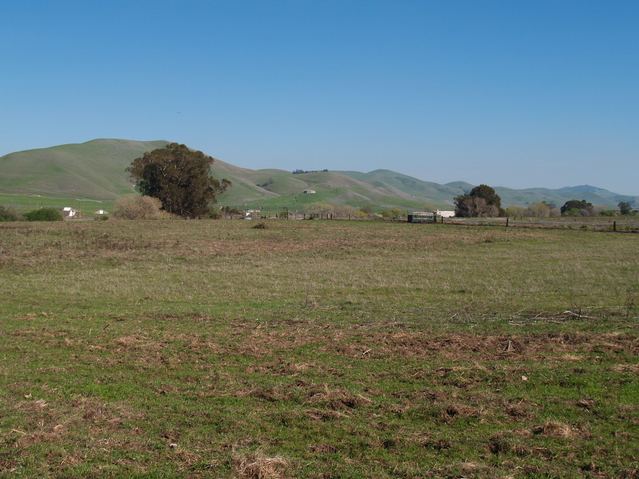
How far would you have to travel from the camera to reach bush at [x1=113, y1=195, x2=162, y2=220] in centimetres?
7456

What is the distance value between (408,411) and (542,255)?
33426mm

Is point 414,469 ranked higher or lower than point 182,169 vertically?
lower

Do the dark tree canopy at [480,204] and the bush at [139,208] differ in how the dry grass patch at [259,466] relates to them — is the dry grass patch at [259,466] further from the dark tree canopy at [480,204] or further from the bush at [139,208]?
the dark tree canopy at [480,204]

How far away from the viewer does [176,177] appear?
81.7 meters

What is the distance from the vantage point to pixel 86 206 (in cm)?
15500

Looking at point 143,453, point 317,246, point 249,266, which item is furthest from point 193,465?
point 317,246

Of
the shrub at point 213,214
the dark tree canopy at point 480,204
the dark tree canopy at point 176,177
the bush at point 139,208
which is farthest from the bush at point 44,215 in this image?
the dark tree canopy at point 480,204

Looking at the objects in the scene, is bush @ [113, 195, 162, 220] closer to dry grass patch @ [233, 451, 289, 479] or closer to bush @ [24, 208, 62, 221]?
bush @ [24, 208, 62, 221]

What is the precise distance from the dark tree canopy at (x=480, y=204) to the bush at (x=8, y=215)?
72275 millimetres

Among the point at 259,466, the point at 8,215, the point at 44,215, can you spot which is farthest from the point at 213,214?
the point at 259,466

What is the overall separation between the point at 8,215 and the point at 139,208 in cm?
1477

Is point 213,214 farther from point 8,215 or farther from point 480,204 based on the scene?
point 480,204

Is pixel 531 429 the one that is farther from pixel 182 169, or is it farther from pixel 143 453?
pixel 182 169

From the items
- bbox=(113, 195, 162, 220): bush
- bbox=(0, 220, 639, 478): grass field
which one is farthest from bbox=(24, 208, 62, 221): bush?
bbox=(0, 220, 639, 478): grass field
